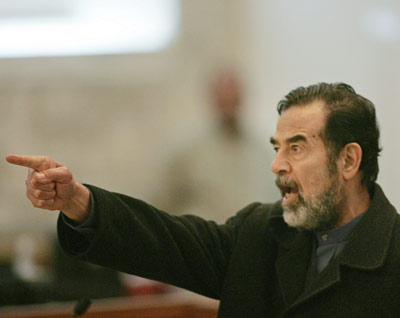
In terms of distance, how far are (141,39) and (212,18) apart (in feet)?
2.38

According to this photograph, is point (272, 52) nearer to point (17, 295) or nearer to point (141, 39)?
point (141, 39)

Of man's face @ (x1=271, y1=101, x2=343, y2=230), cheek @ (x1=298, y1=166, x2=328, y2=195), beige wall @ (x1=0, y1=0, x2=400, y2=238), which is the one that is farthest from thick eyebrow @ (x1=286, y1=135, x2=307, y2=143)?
beige wall @ (x1=0, y1=0, x2=400, y2=238)

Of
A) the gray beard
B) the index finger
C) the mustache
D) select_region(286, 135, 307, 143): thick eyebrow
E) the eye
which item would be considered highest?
select_region(286, 135, 307, 143): thick eyebrow

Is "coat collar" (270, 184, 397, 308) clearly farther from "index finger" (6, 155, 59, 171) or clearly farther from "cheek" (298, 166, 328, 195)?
"index finger" (6, 155, 59, 171)

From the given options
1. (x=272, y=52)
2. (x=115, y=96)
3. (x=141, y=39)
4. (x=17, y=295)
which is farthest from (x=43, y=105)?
(x=17, y=295)

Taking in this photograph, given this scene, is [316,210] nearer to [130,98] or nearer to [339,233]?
[339,233]

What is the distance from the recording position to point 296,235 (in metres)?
2.97

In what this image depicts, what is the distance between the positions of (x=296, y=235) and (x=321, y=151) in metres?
0.39

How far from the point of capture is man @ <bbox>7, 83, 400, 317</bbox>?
2.59 metres

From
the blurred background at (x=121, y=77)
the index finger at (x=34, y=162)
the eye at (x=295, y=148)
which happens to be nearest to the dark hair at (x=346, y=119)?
the eye at (x=295, y=148)

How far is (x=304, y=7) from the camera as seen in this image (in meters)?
6.32

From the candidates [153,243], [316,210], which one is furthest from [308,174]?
[153,243]

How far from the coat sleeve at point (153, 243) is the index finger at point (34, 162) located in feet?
0.83

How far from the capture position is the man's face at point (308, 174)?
2.79 meters
